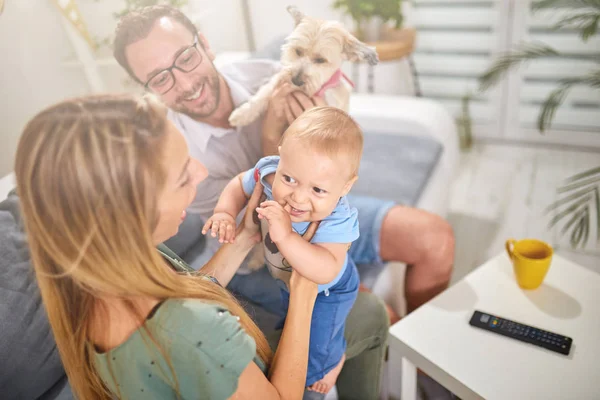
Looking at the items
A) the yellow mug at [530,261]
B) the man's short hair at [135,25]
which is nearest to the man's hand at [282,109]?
the man's short hair at [135,25]

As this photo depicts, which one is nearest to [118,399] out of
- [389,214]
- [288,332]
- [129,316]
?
[129,316]

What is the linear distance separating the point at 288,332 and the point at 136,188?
336mm

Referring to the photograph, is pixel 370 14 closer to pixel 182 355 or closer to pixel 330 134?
pixel 330 134

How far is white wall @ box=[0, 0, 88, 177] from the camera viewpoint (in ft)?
2.48

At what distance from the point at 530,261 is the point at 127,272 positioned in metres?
0.99

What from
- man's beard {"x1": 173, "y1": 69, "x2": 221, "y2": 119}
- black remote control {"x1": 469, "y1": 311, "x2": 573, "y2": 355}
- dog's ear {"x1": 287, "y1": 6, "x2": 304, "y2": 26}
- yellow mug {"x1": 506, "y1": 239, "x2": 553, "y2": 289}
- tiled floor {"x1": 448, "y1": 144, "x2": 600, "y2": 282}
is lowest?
tiled floor {"x1": 448, "y1": 144, "x2": 600, "y2": 282}

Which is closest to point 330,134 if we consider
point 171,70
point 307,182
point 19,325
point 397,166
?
point 307,182

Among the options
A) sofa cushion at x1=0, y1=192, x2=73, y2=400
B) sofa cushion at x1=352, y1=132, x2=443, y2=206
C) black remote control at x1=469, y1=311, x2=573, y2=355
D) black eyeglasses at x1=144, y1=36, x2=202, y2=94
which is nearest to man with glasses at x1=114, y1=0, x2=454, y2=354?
black eyeglasses at x1=144, y1=36, x2=202, y2=94

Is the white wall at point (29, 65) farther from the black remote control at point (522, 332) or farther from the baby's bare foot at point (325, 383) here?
the black remote control at point (522, 332)

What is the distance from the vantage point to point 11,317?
2.67ft

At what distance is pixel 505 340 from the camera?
1104mm

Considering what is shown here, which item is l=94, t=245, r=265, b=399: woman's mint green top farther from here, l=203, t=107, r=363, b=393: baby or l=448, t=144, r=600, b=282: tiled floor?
l=448, t=144, r=600, b=282: tiled floor

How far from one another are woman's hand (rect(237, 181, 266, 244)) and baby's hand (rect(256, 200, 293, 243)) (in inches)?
4.5

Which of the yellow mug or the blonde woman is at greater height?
the blonde woman
